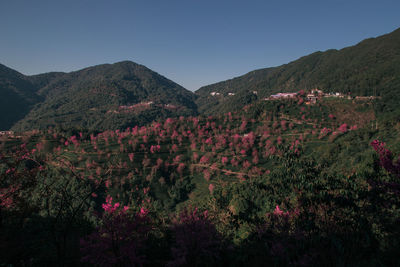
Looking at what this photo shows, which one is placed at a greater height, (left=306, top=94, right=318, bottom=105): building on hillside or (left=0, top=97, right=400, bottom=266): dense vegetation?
(left=306, top=94, right=318, bottom=105): building on hillside

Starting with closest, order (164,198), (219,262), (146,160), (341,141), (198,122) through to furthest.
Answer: (219,262)
(164,198)
(341,141)
(146,160)
(198,122)

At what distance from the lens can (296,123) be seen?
4823 inches

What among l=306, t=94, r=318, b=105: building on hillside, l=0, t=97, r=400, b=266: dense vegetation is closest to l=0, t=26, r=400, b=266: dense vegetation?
l=0, t=97, r=400, b=266: dense vegetation

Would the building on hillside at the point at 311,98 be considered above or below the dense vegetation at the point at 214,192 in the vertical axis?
above

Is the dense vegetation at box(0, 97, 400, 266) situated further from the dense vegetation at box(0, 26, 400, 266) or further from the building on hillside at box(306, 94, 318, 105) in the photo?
the building on hillside at box(306, 94, 318, 105)

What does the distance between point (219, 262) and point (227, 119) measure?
140551 millimetres

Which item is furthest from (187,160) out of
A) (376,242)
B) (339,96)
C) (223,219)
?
(339,96)

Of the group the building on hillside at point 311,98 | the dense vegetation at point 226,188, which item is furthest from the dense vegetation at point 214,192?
the building on hillside at point 311,98

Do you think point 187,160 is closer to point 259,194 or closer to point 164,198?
point 164,198

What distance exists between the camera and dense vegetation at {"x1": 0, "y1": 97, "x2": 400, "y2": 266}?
10078 millimetres

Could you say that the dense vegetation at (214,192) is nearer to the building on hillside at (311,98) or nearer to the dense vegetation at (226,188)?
the dense vegetation at (226,188)

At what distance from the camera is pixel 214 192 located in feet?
210

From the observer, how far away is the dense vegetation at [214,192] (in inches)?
397

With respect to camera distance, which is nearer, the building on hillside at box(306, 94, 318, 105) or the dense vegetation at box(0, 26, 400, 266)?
the dense vegetation at box(0, 26, 400, 266)
